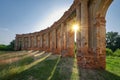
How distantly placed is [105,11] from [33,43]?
2778 cm

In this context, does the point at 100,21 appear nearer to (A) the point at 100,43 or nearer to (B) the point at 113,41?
(A) the point at 100,43

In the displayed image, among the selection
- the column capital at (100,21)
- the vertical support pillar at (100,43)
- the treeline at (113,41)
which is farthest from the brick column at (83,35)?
the treeline at (113,41)

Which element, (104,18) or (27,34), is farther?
(27,34)

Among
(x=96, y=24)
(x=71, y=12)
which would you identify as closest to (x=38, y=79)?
(x=96, y=24)

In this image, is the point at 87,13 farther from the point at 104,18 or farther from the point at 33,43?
the point at 33,43

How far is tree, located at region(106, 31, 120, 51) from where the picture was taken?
166ft

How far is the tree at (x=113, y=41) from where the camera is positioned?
166 feet

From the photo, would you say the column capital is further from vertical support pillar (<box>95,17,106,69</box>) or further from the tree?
the tree

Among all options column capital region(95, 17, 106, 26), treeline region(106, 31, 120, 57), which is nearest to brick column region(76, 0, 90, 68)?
column capital region(95, 17, 106, 26)

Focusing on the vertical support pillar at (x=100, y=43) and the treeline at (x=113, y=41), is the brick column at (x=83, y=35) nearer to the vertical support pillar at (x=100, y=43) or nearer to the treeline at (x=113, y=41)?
the vertical support pillar at (x=100, y=43)

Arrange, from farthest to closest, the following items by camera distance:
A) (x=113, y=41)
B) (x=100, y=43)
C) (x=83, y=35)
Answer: (x=113, y=41) < (x=83, y=35) < (x=100, y=43)

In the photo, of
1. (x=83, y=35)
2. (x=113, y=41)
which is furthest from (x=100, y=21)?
(x=113, y=41)

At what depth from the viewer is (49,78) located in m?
7.73

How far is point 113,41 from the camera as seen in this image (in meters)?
54.4
